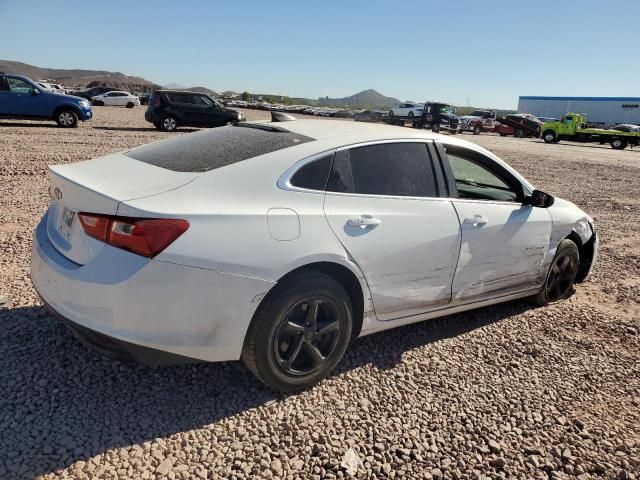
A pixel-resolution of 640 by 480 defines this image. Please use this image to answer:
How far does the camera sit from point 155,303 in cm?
240

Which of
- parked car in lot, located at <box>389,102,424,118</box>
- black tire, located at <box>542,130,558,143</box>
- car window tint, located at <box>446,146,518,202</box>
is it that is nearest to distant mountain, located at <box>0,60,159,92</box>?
parked car in lot, located at <box>389,102,424,118</box>

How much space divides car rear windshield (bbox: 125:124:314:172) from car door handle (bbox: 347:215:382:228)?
0.61m

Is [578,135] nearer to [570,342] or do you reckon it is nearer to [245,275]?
[570,342]

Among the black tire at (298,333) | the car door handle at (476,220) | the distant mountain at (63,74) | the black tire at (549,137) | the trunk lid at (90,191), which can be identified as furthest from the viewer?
the distant mountain at (63,74)

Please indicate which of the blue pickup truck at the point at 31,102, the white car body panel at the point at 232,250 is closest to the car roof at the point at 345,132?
the white car body panel at the point at 232,250

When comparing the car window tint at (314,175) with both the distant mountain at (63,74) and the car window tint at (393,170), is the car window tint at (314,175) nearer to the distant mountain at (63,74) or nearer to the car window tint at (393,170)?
the car window tint at (393,170)

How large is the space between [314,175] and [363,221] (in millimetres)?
393

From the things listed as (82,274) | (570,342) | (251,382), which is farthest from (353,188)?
(570,342)

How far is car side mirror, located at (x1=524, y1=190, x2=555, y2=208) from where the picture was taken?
410cm

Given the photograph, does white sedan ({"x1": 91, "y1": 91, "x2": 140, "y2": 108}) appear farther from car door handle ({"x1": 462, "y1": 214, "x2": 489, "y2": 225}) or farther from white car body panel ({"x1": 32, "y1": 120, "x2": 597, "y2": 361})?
car door handle ({"x1": 462, "y1": 214, "x2": 489, "y2": 225})

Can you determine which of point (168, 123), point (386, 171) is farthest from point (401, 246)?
point (168, 123)

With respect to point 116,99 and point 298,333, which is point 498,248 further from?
point 116,99

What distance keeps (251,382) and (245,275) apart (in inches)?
34.7

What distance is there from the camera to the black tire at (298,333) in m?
2.68
